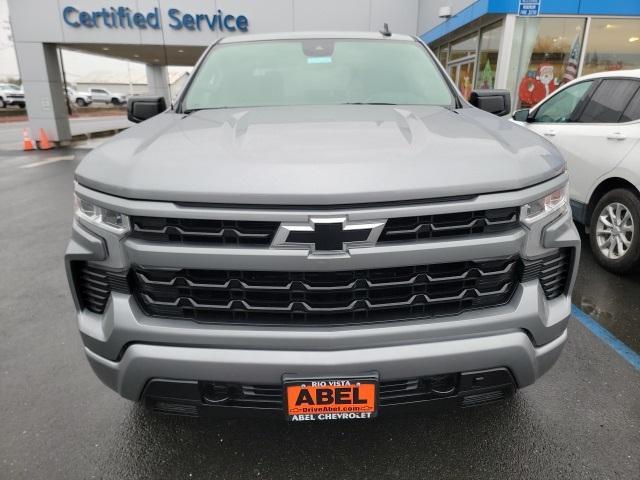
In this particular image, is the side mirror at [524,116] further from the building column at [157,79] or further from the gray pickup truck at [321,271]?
the building column at [157,79]

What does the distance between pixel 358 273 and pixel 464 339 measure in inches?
17.8

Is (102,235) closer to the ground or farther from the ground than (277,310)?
farther from the ground

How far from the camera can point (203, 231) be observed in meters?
1.61

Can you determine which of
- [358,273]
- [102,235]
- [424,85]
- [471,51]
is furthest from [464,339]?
[471,51]

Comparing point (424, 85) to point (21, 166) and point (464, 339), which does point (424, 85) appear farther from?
point (21, 166)

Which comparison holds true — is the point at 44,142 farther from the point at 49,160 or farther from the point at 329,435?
the point at 329,435

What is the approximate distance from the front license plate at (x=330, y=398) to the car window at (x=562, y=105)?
4369 mm

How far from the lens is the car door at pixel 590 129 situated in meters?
4.11

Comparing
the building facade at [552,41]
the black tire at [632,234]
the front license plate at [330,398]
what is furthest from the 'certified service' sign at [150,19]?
the front license plate at [330,398]

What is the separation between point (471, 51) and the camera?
12.2 meters

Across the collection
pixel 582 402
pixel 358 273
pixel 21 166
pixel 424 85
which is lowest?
pixel 21 166

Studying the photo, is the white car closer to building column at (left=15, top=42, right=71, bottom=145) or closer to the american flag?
the american flag

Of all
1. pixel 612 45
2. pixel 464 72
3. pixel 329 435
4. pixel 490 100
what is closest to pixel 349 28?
pixel 464 72

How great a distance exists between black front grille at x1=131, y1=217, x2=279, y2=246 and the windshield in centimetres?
132
